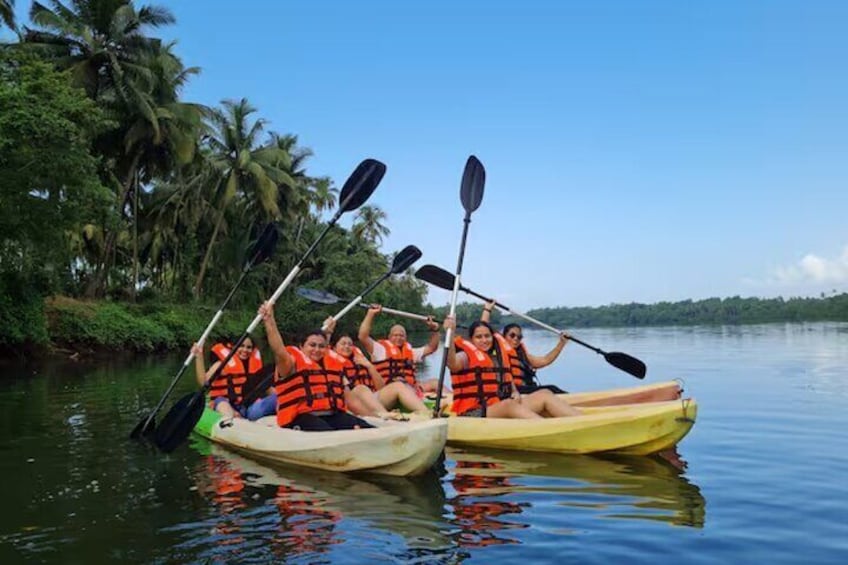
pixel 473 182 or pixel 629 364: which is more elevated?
pixel 473 182

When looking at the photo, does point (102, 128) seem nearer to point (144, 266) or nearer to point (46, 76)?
point (46, 76)

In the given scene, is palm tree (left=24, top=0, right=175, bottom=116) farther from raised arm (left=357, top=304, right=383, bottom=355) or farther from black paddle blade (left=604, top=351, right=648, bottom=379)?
black paddle blade (left=604, top=351, right=648, bottom=379)

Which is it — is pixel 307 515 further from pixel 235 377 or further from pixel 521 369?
pixel 521 369

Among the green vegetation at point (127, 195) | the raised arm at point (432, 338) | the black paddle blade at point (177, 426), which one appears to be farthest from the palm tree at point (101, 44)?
the black paddle blade at point (177, 426)

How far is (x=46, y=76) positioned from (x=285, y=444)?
37.5 ft

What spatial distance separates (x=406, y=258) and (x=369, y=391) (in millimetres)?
2985

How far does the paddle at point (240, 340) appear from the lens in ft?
20.8

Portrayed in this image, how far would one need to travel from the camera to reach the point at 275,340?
5.39 m

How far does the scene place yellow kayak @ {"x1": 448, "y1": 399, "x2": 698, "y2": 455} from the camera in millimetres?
6270

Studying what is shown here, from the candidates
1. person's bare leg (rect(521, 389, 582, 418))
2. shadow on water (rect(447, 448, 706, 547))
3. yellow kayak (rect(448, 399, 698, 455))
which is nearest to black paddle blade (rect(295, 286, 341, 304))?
person's bare leg (rect(521, 389, 582, 418))

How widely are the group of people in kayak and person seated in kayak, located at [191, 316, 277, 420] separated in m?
0.01

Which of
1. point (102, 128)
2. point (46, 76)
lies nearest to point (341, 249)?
point (102, 128)

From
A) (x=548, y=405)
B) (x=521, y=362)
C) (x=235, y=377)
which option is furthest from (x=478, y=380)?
(x=235, y=377)

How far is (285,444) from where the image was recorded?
20.0ft
